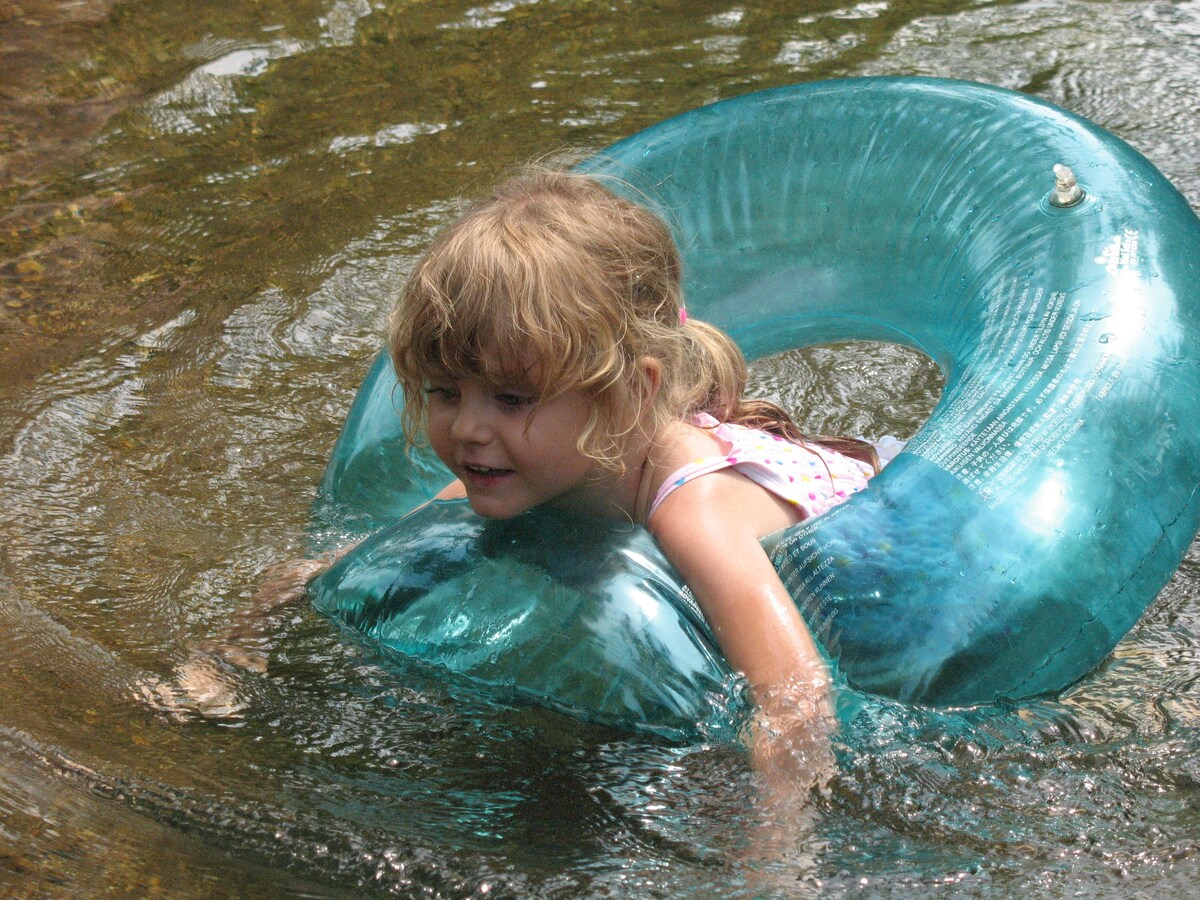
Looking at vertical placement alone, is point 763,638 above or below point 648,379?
below

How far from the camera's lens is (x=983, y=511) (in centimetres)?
221

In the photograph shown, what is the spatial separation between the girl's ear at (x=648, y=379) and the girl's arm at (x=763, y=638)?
Answer: 0.77ft

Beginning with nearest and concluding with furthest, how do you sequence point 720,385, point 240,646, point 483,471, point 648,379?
point 483,471
point 648,379
point 240,646
point 720,385

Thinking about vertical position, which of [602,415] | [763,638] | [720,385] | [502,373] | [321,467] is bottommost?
[321,467]

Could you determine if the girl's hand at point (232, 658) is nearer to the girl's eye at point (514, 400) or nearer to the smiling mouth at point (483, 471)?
the smiling mouth at point (483, 471)

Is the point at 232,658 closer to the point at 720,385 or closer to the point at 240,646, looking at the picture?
the point at 240,646

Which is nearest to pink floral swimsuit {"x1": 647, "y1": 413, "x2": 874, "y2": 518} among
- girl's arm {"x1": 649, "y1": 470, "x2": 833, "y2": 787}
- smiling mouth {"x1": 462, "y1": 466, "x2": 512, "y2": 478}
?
girl's arm {"x1": 649, "y1": 470, "x2": 833, "y2": 787}

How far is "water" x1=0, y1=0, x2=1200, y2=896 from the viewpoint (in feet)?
6.28

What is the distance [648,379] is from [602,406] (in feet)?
0.46

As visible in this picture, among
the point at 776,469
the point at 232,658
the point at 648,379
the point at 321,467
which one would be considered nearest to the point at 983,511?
the point at 776,469

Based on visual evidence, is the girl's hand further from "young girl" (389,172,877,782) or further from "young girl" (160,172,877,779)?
"young girl" (389,172,877,782)

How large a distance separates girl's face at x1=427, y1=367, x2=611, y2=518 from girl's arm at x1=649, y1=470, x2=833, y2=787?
24cm

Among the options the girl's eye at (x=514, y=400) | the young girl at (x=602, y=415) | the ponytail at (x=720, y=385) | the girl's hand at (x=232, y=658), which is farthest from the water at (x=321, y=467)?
the ponytail at (x=720, y=385)

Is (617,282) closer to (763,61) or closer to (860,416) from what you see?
(860,416)
